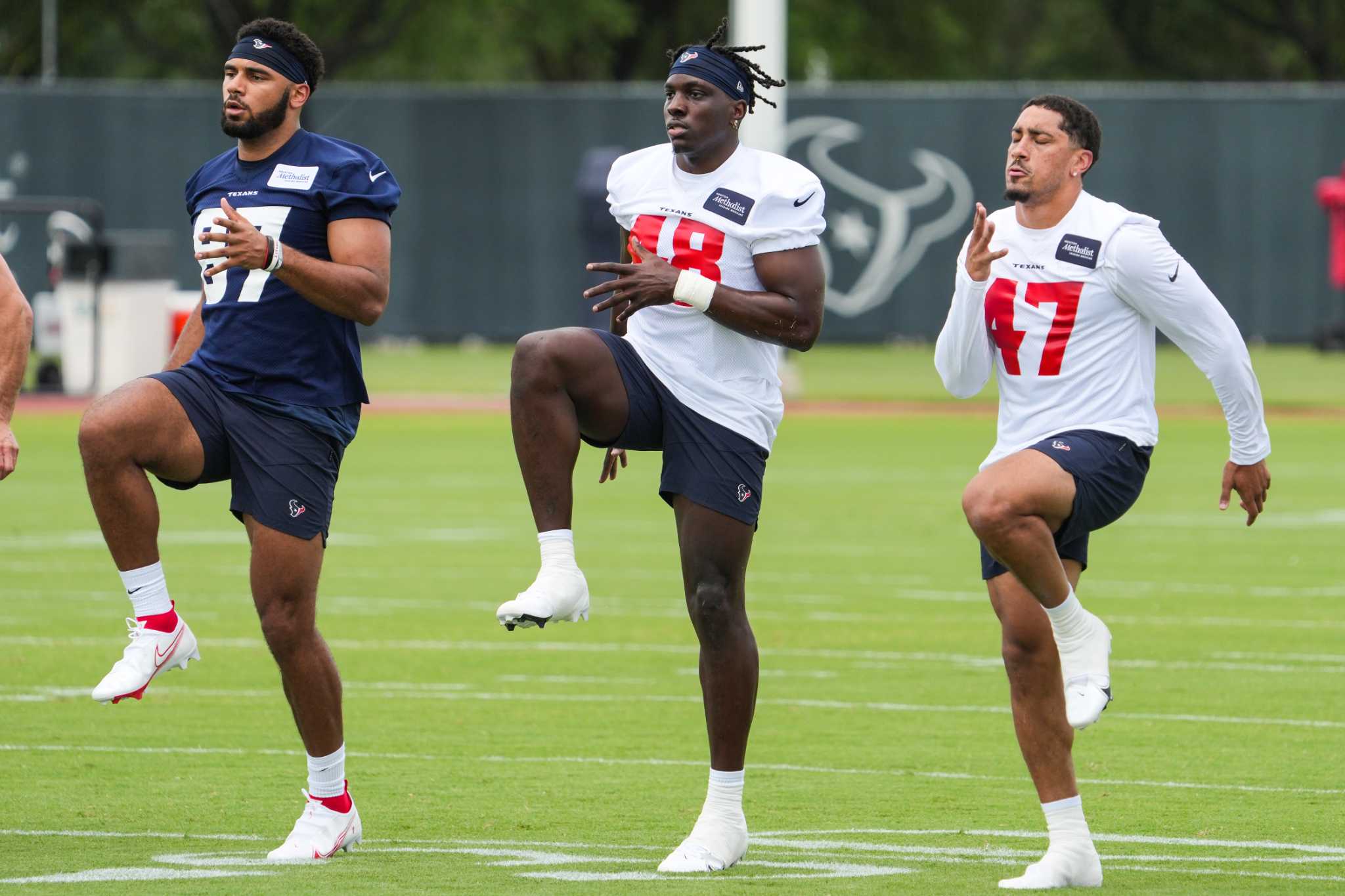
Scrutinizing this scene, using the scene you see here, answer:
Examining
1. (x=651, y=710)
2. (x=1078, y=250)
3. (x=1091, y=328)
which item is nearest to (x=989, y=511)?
(x=1091, y=328)

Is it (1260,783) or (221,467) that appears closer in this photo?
(221,467)

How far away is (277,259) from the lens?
6945 millimetres

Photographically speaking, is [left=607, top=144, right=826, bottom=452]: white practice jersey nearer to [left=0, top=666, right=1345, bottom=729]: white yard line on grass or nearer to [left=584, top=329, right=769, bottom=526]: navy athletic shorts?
[left=584, top=329, right=769, bottom=526]: navy athletic shorts

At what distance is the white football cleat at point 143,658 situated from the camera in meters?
6.94

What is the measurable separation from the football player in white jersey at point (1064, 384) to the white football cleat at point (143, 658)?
245 cm

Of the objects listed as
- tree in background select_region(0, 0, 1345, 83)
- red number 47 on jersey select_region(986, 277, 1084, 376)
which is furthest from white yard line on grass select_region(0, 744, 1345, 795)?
tree in background select_region(0, 0, 1345, 83)

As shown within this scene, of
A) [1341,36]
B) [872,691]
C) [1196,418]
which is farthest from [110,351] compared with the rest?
[1341,36]

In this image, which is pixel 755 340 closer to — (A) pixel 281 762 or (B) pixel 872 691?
(A) pixel 281 762

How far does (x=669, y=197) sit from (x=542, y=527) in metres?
1.10

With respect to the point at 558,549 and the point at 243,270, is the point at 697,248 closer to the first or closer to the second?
the point at 558,549

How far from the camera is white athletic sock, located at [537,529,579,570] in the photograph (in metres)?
A: 7.11

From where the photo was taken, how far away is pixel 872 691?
35.6 feet

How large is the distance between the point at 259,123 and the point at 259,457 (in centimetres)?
103

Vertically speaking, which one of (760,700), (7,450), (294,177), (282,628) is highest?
(294,177)
